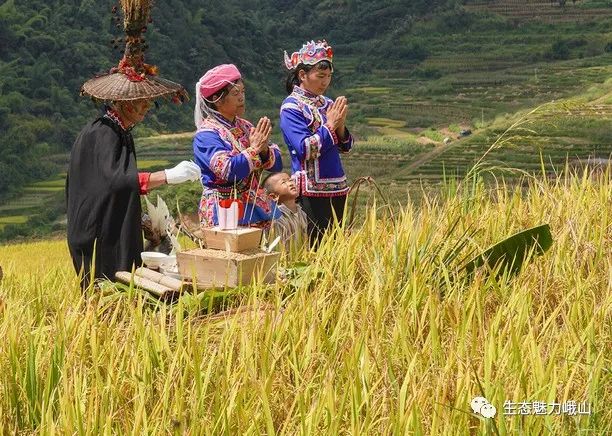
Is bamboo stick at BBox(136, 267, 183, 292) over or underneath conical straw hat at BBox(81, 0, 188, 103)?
underneath

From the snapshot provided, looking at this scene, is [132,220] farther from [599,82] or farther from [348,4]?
[348,4]

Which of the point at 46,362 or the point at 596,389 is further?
the point at 46,362

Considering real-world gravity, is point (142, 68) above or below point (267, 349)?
above

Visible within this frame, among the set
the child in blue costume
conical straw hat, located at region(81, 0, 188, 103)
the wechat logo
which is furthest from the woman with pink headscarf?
the wechat logo

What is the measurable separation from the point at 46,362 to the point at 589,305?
1.35 m

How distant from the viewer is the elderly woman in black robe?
333 centimetres

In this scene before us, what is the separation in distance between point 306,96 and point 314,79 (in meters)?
0.08

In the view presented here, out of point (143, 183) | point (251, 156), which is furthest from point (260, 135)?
point (143, 183)

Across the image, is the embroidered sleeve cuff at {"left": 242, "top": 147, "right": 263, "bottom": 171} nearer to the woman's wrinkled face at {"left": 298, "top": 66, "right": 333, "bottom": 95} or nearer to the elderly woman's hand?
the elderly woman's hand

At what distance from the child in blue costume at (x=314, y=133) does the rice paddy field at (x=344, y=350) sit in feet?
2.32

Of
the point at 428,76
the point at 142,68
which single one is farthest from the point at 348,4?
the point at 142,68

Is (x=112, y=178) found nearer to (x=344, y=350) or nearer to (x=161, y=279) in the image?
(x=161, y=279)

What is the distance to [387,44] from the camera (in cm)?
4459

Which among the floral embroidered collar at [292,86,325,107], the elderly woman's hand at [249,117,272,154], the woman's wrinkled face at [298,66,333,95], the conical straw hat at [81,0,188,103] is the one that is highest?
the conical straw hat at [81,0,188,103]
